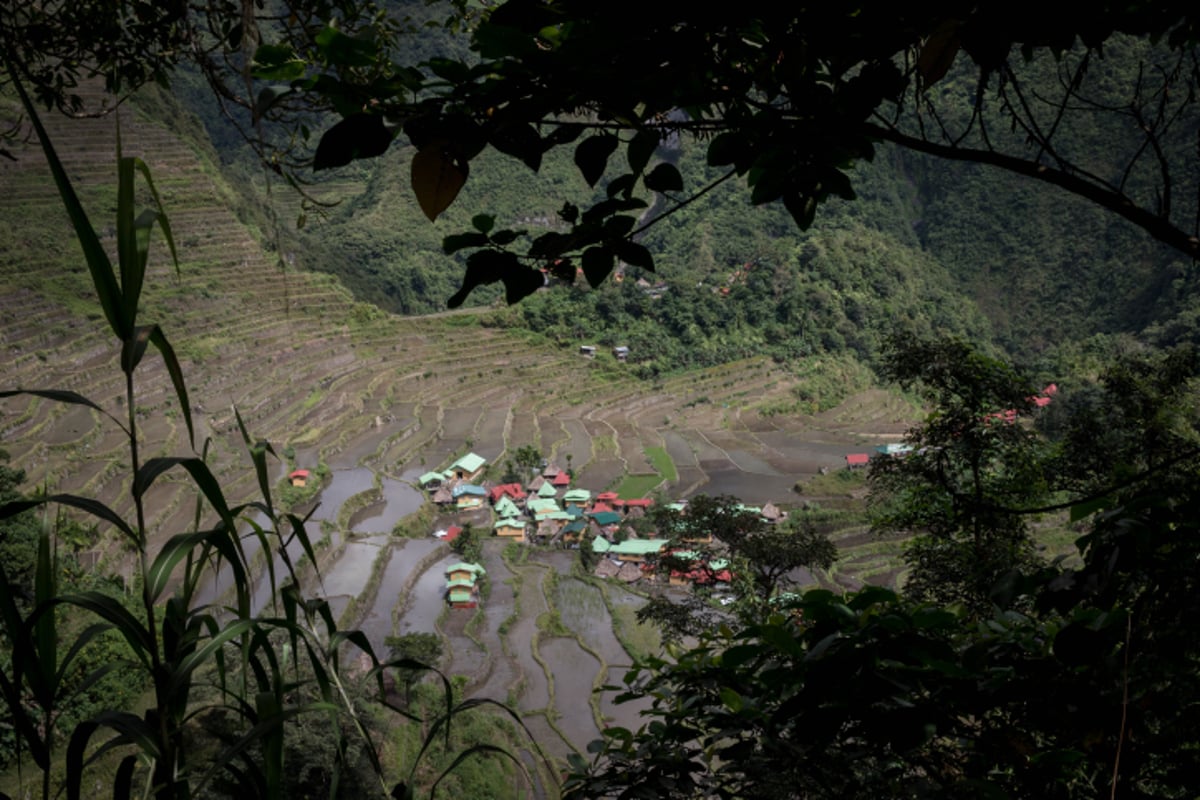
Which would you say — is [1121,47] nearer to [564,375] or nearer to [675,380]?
[675,380]

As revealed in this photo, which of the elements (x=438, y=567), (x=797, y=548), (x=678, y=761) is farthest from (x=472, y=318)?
(x=678, y=761)

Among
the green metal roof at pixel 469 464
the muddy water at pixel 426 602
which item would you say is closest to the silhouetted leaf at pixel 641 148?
the muddy water at pixel 426 602

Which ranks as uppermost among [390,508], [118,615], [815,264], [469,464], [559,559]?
[118,615]

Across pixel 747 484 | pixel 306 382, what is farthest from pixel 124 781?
pixel 306 382

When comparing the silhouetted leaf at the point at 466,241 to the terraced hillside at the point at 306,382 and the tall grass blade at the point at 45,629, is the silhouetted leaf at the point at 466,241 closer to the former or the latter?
the tall grass blade at the point at 45,629

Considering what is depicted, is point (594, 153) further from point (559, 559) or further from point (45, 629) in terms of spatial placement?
point (559, 559)

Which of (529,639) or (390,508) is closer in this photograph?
(529,639)
